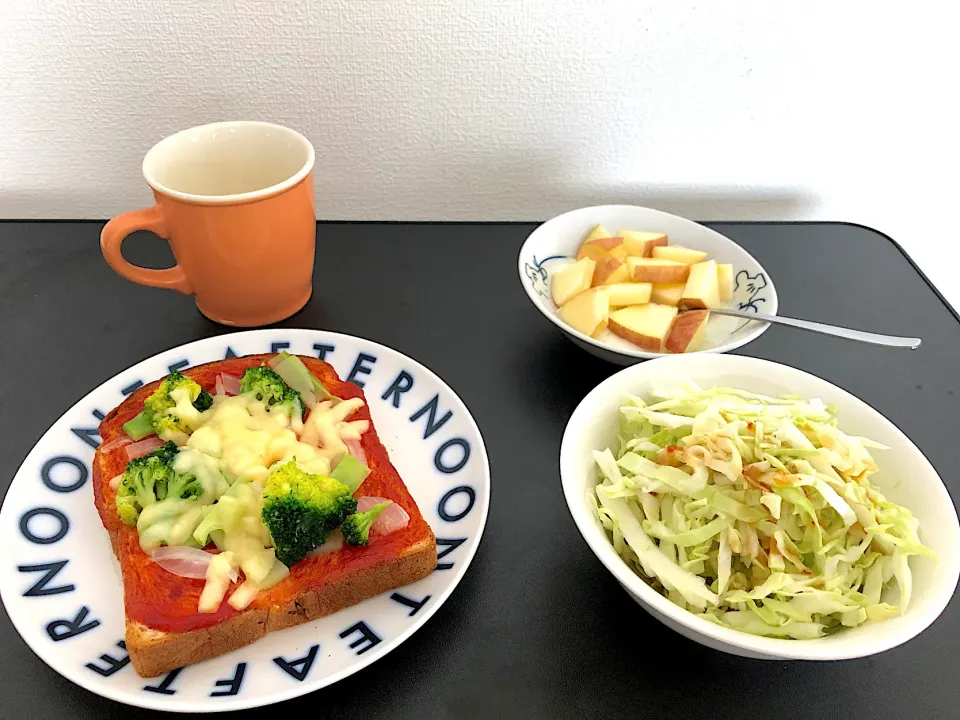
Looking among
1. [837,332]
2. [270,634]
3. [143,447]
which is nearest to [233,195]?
[143,447]

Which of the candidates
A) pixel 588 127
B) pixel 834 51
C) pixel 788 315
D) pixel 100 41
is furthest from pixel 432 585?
pixel 834 51

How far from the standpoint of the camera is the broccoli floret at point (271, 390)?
3.48ft

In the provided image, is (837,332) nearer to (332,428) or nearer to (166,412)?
(332,428)

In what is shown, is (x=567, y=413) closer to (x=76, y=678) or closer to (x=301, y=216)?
(x=301, y=216)

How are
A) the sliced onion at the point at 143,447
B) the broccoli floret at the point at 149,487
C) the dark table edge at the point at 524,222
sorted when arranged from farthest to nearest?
the dark table edge at the point at 524,222
the sliced onion at the point at 143,447
the broccoli floret at the point at 149,487

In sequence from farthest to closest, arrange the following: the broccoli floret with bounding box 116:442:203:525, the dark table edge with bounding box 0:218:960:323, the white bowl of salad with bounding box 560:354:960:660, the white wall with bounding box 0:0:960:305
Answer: the dark table edge with bounding box 0:218:960:323 → the white wall with bounding box 0:0:960:305 → the broccoli floret with bounding box 116:442:203:525 → the white bowl of salad with bounding box 560:354:960:660

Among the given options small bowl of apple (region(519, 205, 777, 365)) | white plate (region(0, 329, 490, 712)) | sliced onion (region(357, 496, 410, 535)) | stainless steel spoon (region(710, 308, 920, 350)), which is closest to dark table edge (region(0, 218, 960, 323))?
small bowl of apple (region(519, 205, 777, 365))

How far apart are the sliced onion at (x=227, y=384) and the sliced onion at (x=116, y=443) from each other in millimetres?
142

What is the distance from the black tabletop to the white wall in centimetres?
10

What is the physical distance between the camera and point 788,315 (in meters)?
1.47

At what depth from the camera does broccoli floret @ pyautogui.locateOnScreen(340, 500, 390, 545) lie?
3.03ft

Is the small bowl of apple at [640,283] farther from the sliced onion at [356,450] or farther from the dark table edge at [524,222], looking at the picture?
the sliced onion at [356,450]

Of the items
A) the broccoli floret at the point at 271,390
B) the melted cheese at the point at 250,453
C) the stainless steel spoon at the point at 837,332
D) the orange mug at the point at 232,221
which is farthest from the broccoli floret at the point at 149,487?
the stainless steel spoon at the point at 837,332

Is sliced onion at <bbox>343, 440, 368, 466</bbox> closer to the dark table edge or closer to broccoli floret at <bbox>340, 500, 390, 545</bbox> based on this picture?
broccoli floret at <bbox>340, 500, 390, 545</bbox>
